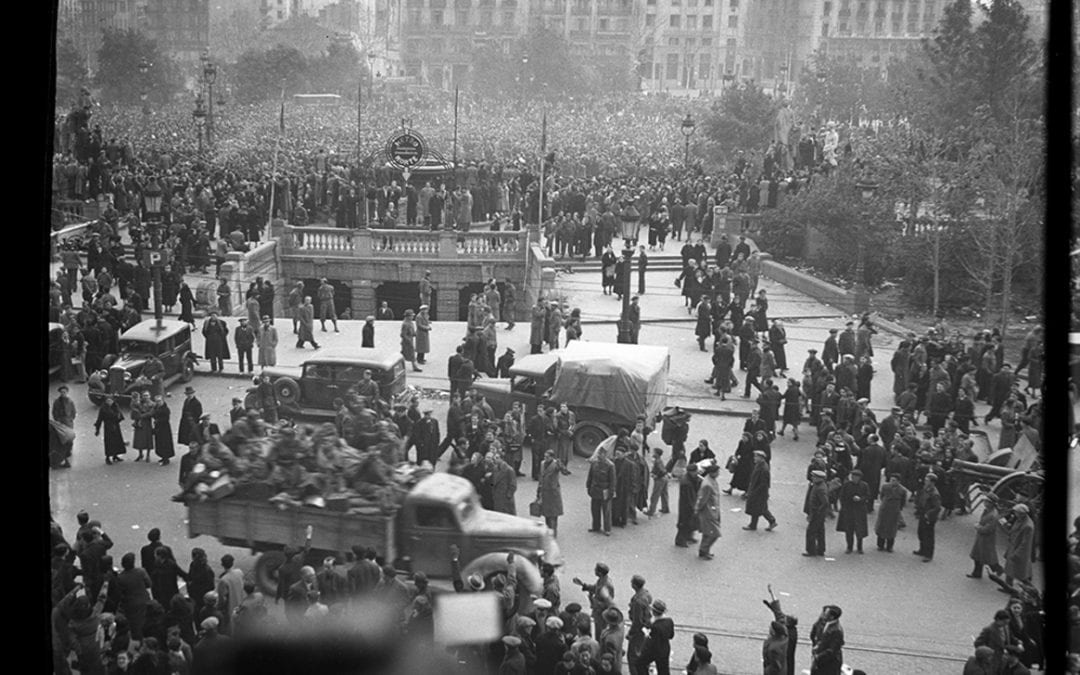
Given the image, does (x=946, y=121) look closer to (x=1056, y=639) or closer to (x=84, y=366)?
(x=84, y=366)

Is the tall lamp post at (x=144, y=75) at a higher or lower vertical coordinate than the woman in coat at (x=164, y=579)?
higher

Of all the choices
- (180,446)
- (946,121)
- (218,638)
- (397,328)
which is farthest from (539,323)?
(946,121)

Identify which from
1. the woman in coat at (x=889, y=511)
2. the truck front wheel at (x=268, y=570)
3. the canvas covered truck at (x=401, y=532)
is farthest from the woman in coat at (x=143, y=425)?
the woman in coat at (x=889, y=511)

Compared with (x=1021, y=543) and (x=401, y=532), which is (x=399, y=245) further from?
(x=1021, y=543)

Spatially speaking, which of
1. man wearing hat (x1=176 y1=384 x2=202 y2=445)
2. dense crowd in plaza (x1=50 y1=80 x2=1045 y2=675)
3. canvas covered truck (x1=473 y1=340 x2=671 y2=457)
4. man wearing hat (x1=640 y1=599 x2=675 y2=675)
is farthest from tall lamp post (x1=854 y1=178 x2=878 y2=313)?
man wearing hat (x1=640 y1=599 x2=675 y2=675)

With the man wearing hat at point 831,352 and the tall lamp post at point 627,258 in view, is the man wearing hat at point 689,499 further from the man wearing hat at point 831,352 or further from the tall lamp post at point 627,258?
the tall lamp post at point 627,258

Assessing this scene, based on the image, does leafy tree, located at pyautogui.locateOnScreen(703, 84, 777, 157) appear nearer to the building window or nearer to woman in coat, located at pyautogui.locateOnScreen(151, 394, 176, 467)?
the building window

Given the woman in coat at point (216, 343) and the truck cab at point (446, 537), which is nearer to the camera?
the truck cab at point (446, 537)
